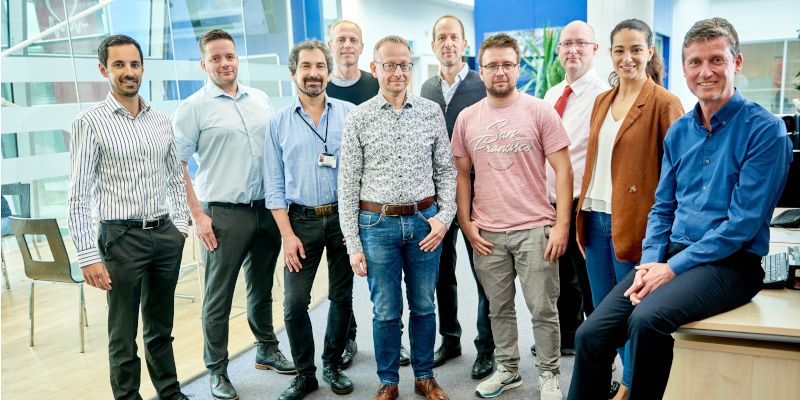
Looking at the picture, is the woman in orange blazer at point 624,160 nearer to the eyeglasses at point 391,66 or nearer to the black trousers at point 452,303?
the black trousers at point 452,303

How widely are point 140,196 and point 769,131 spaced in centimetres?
232

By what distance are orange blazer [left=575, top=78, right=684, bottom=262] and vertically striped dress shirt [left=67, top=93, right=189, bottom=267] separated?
6.25ft

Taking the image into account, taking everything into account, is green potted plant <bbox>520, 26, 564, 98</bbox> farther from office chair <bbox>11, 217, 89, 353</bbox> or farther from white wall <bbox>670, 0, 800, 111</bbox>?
office chair <bbox>11, 217, 89, 353</bbox>

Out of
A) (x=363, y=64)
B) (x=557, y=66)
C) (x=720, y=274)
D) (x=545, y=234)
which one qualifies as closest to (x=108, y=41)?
(x=545, y=234)

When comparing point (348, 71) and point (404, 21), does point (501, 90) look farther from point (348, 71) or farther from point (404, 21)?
point (404, 21)

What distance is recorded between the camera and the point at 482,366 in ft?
10.1

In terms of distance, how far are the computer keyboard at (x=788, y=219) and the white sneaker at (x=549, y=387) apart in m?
1.35

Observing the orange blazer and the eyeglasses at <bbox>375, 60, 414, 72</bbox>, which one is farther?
the eyeglasses at <bbox>375, 60, 414, 72</bbox>

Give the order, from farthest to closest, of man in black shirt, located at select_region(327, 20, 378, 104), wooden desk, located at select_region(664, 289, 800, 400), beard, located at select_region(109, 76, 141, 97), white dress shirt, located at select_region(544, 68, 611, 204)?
man in black shirt, located at select_region(327, 20, 378, 104), white dress shirt, located at select_region(544, 68, 611, 204), beard, located at select_region(109, 76, 141, 97), wooden desk, located at select_region(664, 289, 800, 400)

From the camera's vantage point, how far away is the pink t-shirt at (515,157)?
2.57 metres

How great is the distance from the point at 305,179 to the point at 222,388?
1146 millimetres

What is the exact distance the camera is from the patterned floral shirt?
2.54 m

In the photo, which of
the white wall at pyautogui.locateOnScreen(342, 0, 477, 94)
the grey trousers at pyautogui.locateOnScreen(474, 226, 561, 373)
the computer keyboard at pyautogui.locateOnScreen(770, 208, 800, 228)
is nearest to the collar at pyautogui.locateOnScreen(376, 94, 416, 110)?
the grey trousers at pyautogui.locateOnScreen(474, 226, 561, 373)

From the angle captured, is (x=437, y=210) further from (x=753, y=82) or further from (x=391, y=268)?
(x=753, y=82)
